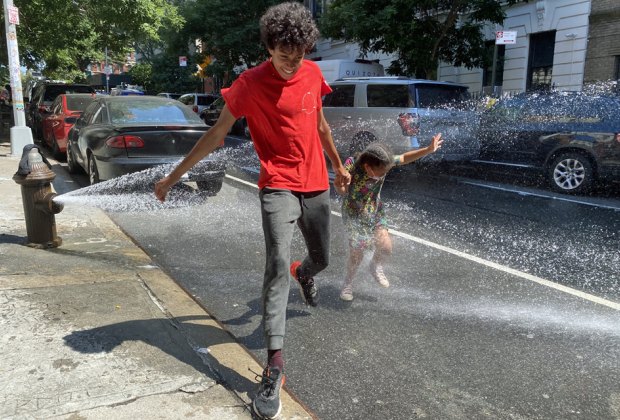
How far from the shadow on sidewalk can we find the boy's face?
1587 millimetres

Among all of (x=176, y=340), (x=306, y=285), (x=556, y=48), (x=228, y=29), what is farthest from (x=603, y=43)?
(x=228, y=29)

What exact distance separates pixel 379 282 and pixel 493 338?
3.41ft

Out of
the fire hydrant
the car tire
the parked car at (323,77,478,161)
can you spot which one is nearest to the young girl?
the fire hydrant

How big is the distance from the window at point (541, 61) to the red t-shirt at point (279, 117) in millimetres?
15571

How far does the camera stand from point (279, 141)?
2.70 m

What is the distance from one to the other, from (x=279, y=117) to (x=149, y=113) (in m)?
5.89

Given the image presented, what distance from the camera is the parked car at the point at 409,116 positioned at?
9.37 metres

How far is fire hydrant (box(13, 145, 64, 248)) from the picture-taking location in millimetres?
4828

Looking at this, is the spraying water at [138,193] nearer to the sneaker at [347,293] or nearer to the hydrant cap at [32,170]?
the hydrant cap at [32,170]

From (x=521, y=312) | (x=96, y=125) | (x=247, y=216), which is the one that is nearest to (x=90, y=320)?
(x=521, y=312)

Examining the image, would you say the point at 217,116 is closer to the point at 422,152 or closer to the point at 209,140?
the point at 422,152

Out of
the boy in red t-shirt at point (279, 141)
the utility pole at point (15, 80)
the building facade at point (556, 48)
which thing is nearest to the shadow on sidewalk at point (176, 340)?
the boy in red t-shirt at point (279, 141)

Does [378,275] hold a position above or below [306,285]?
below

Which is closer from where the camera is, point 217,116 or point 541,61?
point 541,61
